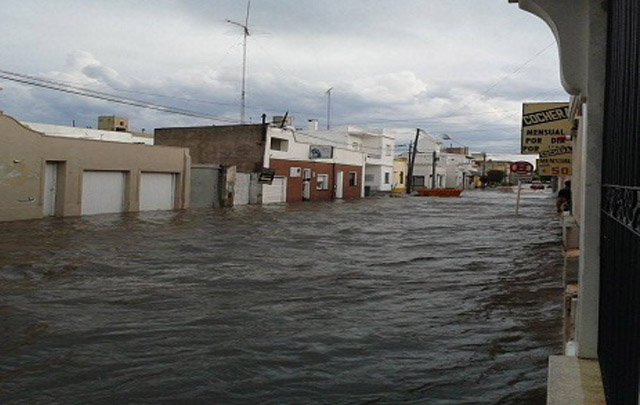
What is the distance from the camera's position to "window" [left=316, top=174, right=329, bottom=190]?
5031 cm

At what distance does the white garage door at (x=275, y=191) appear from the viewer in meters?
42.5

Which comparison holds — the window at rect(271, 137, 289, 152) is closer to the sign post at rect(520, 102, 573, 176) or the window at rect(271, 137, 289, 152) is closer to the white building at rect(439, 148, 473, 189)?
the sign post at rect(520, 102, 573, 176)

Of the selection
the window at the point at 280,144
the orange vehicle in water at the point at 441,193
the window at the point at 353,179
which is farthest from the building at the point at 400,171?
the window at the point at 280,144

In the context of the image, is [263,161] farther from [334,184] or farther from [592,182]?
[592,182]

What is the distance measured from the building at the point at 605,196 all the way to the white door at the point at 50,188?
Result: 79.4 ft

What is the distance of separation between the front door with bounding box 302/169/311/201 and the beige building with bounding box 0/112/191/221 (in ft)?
48.5

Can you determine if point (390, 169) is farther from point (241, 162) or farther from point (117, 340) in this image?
point (117, 340)

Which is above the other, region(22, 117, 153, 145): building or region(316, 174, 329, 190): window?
region(22, 117, 153, 145): building

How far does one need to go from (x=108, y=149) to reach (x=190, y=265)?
17180 millimetres

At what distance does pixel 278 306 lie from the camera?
9.05 metres

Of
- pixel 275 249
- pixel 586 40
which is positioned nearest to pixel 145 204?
pixel 275 249

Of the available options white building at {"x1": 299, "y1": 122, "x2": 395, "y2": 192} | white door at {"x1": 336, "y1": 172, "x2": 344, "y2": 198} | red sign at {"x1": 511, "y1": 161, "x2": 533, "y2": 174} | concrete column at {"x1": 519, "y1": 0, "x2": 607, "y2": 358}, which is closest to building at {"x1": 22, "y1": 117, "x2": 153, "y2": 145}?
white door at {"x1": 336, "y1": 172, "x2": 344, "y2": 198}

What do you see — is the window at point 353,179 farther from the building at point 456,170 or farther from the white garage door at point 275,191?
the building at point 456,170

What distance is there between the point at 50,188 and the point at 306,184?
24694 millimetres
